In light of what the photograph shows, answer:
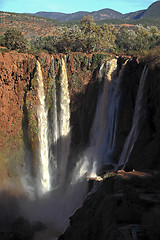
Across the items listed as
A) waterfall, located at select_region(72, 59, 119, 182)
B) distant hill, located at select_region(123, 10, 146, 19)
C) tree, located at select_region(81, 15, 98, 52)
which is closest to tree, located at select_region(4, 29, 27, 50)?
tree, located at select_region(81, 15, 98, 52)

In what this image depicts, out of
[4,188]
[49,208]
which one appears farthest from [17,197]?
[49,208]

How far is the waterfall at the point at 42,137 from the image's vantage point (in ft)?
56.0

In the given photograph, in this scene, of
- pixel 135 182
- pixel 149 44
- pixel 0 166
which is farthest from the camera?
pixel 149 44

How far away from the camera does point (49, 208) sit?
577 inches

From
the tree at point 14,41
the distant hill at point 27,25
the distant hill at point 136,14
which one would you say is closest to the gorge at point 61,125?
the tree at point 14,41

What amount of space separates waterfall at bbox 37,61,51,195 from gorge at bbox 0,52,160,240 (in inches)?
3.1

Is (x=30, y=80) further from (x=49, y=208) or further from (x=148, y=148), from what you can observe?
(x=148, y=148)

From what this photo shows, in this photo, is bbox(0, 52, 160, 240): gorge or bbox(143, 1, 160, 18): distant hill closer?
bbox(0, 52, 160, 240): gorge

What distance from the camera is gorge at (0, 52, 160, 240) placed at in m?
13.4

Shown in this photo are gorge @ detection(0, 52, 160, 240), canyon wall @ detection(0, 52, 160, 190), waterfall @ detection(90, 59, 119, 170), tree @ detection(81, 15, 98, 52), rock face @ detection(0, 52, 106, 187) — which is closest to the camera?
gorge @ detection(0, 52, 160, 240)

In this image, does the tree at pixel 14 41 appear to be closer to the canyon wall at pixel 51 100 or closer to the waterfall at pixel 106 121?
the canyon wall at pixel 51 100

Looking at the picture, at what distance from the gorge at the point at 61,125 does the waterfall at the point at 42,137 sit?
0.08 meters

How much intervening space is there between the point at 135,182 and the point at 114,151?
25.8 feet

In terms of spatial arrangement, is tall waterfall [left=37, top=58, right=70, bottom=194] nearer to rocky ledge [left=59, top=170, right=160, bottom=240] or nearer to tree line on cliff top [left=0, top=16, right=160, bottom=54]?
tree line on cliff top [left=0, top=16, right=160, bottom=54]
